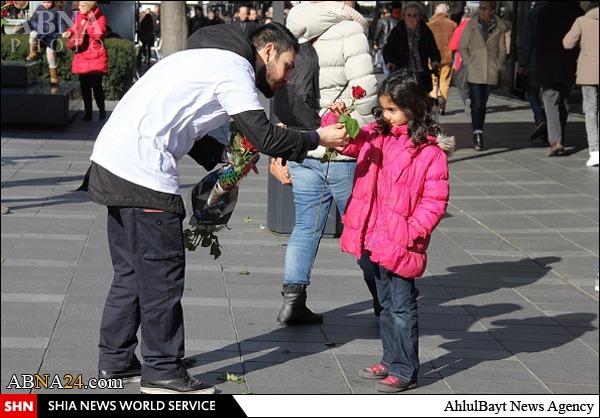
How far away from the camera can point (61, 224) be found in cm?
894

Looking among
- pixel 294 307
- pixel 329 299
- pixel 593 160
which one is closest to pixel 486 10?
pixel 593 160

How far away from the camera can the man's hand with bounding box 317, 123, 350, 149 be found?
16.3ft

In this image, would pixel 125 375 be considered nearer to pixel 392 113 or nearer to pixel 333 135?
pixel 333 135

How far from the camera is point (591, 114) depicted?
13922mm

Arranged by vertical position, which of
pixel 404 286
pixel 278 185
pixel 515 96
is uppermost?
pixel 404 286

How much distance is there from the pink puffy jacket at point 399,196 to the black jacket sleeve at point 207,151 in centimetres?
65

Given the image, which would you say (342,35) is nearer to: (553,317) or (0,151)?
(553,317)

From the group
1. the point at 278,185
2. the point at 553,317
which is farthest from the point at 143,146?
the point at 278,185

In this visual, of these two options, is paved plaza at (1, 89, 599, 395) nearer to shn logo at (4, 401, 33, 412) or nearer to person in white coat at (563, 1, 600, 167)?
shn logo at (4, 401, 33, 412)

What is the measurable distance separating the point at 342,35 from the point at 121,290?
223 centimetres

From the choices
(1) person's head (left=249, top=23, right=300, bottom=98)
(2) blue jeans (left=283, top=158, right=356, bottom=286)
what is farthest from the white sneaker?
(1) person's head (left=249, top=23, right=300, bottom=98)

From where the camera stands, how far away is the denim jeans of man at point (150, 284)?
4754 mm

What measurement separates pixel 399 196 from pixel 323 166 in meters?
1.24

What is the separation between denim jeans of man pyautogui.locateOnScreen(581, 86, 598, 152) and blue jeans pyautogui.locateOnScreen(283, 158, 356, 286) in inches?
324
